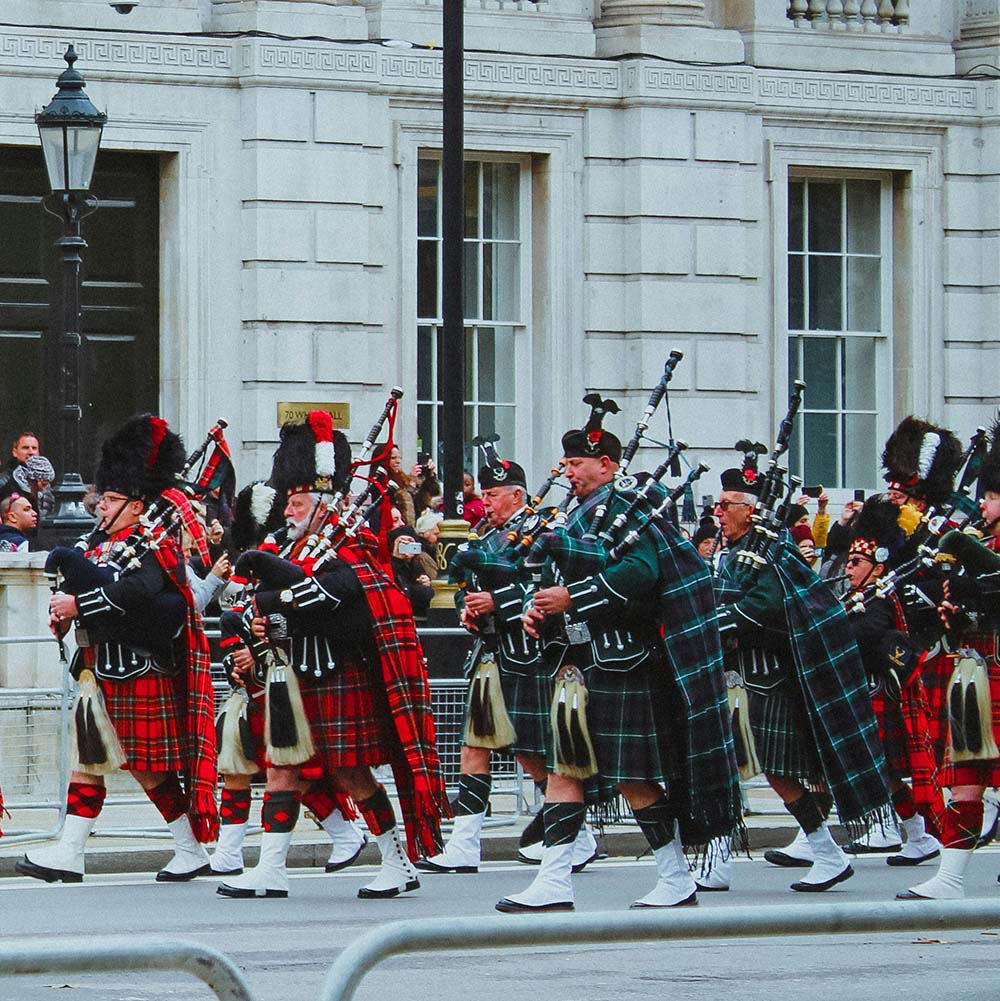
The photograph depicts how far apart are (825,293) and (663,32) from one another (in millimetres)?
2655

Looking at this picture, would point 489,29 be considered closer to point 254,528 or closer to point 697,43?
point 697,43

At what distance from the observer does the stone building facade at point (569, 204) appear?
63.0 ft

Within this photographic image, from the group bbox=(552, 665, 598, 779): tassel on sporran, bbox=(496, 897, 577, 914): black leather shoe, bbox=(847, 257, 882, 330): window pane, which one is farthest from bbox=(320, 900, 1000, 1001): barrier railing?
bbox=(847, 257, 882, 330): window pane

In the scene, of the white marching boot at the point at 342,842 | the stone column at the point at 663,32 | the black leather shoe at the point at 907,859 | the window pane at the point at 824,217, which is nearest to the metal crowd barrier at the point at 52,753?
the white marching boot at the point at 342,842

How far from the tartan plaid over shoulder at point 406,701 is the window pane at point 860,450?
1182 cm

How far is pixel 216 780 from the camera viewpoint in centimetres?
1108

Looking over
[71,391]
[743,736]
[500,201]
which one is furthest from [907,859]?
[500,201]

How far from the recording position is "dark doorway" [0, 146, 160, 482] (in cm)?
1905

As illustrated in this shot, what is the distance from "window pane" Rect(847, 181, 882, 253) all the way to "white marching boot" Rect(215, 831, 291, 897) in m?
12.6

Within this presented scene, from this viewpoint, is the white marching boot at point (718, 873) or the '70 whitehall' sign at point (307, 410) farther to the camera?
the '70 whitehall' sign at point (307, 410)

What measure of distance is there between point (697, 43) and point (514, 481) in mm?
9391

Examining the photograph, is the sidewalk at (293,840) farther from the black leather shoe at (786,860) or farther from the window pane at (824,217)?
the window pane at (824,217)

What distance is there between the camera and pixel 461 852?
11625 mm

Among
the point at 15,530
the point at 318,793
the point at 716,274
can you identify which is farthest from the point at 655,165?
the point at 318,793
